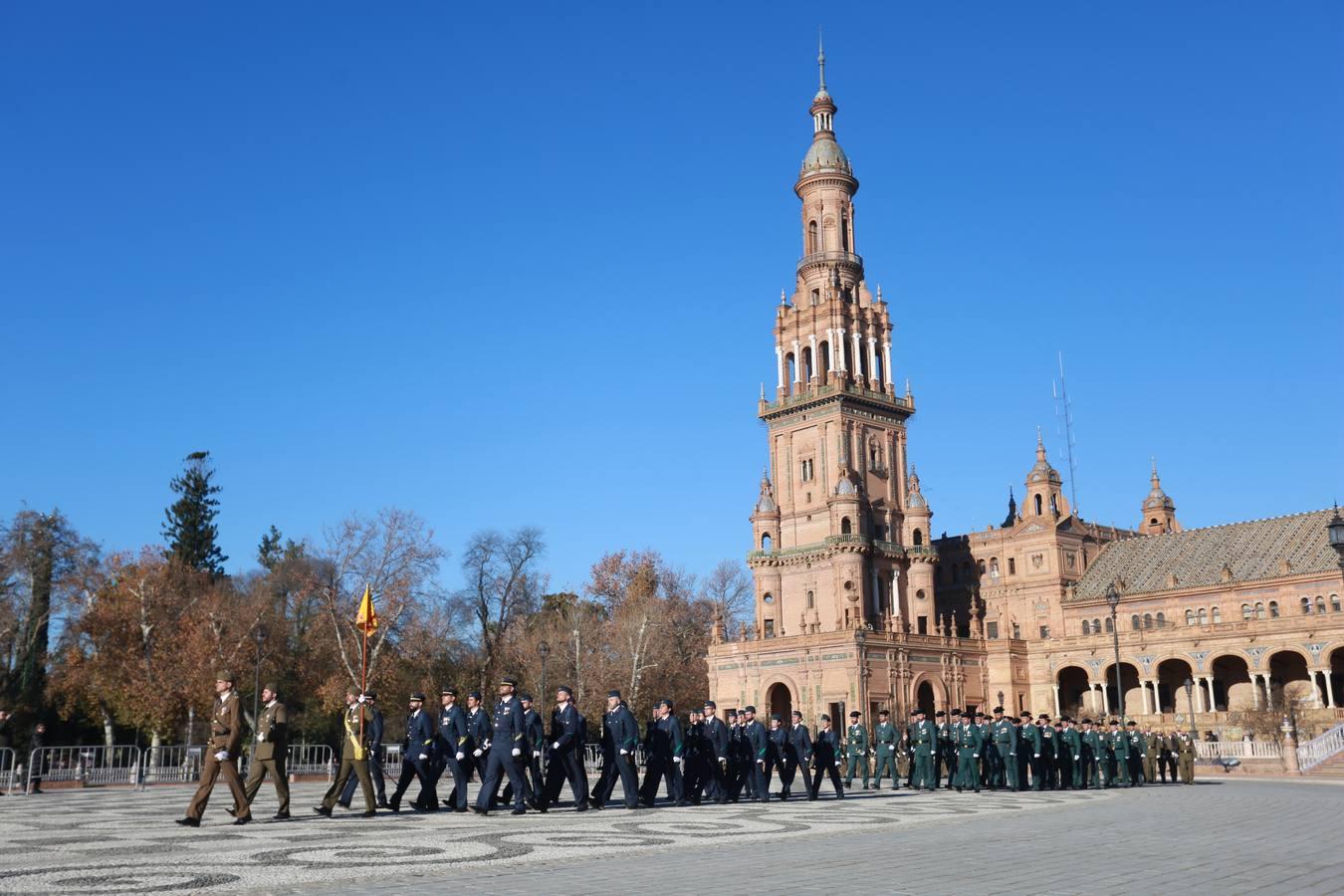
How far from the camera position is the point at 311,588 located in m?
56.0

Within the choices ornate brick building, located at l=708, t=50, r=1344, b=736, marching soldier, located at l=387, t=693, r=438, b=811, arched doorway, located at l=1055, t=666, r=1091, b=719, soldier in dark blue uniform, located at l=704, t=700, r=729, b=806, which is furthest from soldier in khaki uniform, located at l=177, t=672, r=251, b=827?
arched doorway, located at l=1055, t=666, r=1091, b=719

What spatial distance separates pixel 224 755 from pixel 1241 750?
129ft

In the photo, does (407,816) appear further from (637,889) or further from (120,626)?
(120,626)

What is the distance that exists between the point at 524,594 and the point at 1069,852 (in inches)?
2729

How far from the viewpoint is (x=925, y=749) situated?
2820 cm

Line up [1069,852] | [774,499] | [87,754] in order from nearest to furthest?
1. [1069,852]
2. [87,754]
3. [774,499]

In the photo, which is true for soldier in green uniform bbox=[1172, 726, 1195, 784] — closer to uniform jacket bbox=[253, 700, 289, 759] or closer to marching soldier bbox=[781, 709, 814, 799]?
marching soldier bbox=[781, 709, 814, 799]

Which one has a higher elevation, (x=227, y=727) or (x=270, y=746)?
(x=227, y=727)

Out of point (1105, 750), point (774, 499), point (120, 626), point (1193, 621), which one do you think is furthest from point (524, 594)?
point (1105, 750)

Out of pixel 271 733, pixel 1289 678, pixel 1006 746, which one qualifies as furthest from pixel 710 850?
pixel 1289 678

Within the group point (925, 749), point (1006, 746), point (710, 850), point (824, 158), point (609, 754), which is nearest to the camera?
point (710, 850)

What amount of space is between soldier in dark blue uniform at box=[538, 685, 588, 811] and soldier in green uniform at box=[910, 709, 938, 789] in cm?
1025

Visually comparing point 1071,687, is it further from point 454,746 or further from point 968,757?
point 454,746

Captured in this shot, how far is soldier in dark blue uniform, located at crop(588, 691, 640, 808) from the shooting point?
68.6 feet
